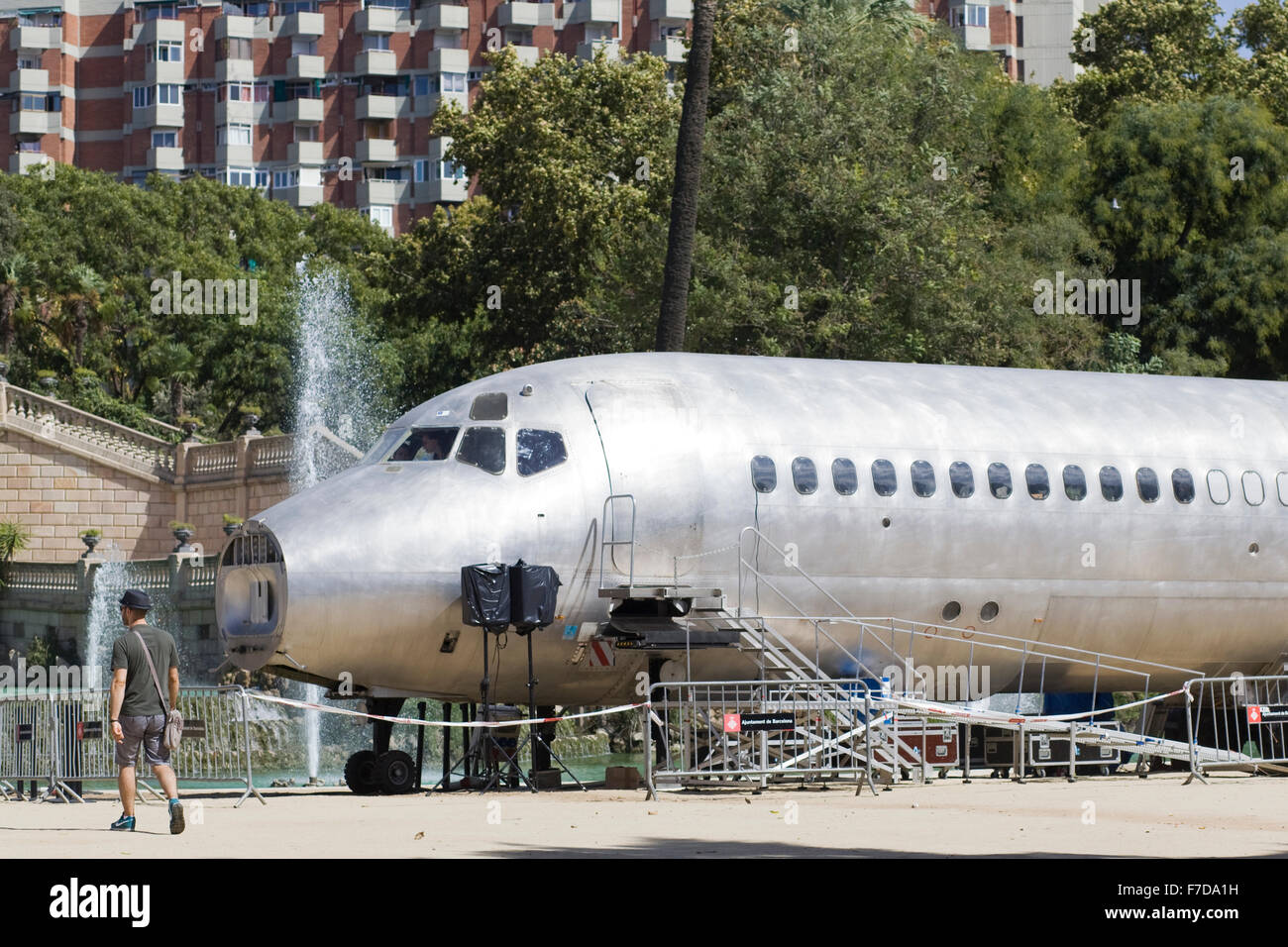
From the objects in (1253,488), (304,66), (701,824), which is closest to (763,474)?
(701,824)

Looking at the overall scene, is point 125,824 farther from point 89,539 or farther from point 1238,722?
point 89,539

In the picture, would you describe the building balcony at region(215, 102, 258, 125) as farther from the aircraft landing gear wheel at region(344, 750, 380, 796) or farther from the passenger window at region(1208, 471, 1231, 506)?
the aircraft landing gear wheel at region(344, 750, 380, 796)

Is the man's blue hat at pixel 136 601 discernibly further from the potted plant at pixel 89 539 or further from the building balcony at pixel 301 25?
the building balcony at pixel 301 25

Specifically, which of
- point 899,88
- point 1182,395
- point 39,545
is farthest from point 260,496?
point 1182,395

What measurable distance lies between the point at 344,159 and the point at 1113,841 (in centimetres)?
10745

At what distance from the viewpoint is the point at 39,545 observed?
7381cm

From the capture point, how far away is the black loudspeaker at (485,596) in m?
22.0

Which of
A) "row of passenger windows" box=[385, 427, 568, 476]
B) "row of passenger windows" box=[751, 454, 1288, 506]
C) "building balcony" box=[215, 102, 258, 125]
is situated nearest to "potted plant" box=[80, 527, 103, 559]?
"row of passenger windows" box=[385, 427, 568, 476]

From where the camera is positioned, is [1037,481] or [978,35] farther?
[978,35]

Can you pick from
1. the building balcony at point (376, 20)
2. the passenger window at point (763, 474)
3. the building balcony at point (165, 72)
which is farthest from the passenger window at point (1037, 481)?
the building balcony at point (165, 72)

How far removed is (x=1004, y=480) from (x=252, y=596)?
9.11m

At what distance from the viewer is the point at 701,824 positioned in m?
17.3

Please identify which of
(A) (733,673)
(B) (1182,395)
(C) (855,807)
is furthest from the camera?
(B) (1182,395)
